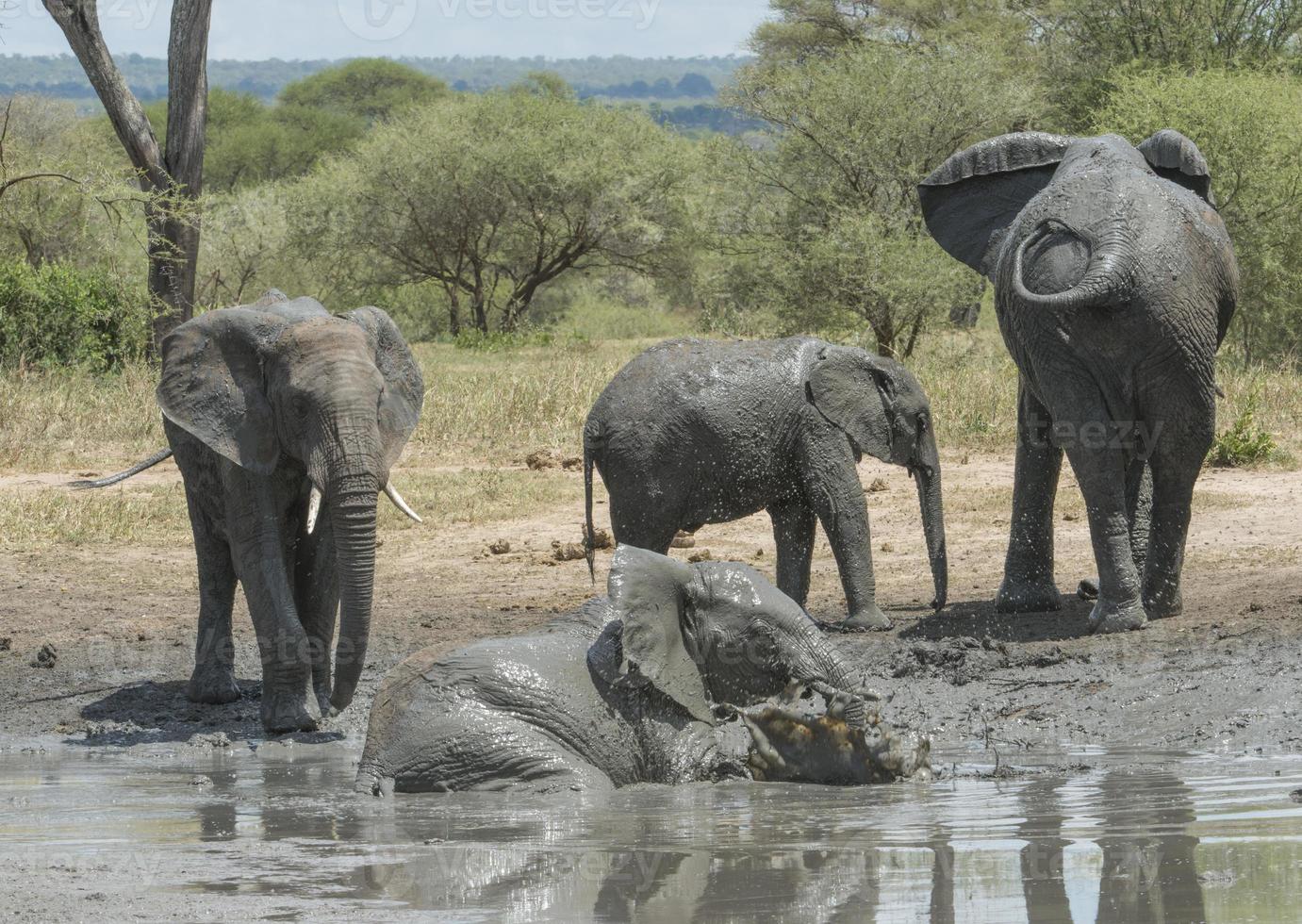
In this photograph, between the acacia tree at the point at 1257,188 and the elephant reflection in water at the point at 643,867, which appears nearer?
the elephant reflection in water at the point at 643,867

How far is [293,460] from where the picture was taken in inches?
307

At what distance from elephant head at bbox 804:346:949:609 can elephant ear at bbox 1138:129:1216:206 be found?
1563mm

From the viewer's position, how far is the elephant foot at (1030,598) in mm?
9344

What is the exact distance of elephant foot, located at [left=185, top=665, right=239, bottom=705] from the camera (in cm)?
843

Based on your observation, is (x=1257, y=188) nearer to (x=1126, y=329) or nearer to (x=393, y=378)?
(x=1126, y=329)

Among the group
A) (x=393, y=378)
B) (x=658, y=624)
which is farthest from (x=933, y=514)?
(x=658, y=624)

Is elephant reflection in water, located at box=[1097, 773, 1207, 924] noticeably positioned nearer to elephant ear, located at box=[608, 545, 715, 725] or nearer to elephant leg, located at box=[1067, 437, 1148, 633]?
elephant ear, located at box=[608, 545, 715, 725]

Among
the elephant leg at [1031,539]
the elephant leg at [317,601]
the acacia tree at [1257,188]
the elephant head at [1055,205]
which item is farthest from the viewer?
the acacia tree at [1257,188]

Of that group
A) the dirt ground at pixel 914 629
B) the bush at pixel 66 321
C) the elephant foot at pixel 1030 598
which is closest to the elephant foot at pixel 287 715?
the dirt ground at pixel 914 629

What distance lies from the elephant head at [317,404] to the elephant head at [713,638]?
1.63 meters

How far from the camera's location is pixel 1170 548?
8.52 metres

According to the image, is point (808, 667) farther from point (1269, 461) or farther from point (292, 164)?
point (292, 164)

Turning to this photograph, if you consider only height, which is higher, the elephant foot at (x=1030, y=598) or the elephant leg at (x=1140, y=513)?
the elephant leg at (x=1140, y=513)

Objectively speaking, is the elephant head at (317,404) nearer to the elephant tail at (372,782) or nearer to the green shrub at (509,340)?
the elephant tail at (372,782)
